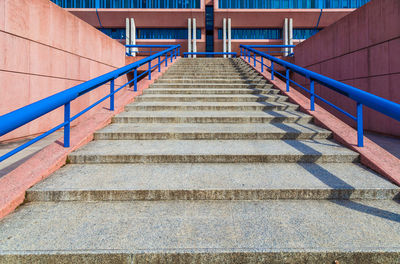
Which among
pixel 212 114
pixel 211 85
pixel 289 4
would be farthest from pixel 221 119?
pixel 289 4

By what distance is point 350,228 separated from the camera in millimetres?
1809

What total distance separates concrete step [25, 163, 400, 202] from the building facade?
19646mm

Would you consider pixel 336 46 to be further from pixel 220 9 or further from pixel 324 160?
pixel 220 9

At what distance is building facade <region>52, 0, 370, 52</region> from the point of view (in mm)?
19156

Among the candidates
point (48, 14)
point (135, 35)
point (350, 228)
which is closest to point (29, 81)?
point (48, 14)

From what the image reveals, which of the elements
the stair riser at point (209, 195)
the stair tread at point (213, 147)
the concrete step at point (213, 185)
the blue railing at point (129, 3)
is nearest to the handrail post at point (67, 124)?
the stair tread at point (213, 147)

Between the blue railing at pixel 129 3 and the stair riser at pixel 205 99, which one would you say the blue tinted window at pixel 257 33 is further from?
the stair riser at pixel 205 99

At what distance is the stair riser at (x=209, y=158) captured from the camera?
118 inches

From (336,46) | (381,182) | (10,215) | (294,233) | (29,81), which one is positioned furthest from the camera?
(336,46)

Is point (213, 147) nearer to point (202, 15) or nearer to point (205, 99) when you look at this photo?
point (205, 99)

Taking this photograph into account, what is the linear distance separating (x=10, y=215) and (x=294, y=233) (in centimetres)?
264

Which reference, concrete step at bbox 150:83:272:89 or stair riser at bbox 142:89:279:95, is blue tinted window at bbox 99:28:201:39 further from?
stair riser at bbox 142:89:279:95

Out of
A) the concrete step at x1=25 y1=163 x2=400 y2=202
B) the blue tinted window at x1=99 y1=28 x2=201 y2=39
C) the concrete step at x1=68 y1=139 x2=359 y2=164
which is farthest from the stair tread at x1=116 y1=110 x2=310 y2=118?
the blue tinted window at x1=99 y1=28 x2=201 y2=39

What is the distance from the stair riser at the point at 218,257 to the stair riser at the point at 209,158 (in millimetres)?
1527
